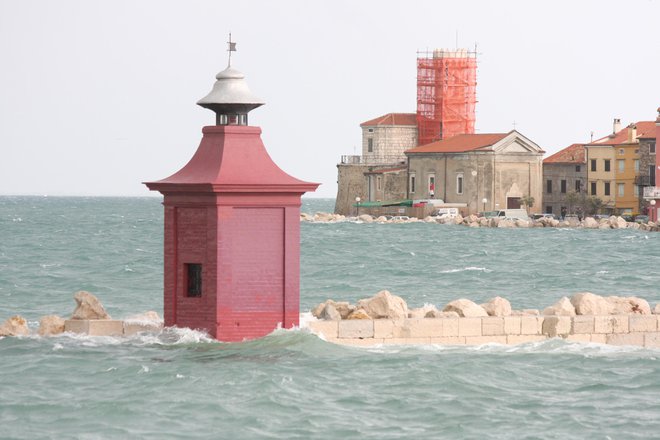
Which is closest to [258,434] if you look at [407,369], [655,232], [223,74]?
[407,369]

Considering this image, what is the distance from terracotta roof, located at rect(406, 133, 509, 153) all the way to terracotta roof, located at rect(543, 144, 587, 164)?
164 inches

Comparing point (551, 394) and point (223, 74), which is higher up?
point (223, 74)

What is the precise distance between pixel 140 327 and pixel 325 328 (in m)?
2.21

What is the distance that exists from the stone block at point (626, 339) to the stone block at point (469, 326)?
1712 millimetres

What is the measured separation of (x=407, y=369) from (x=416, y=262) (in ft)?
92.6

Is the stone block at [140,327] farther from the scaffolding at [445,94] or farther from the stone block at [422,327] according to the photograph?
the scaffolding at [445,94]

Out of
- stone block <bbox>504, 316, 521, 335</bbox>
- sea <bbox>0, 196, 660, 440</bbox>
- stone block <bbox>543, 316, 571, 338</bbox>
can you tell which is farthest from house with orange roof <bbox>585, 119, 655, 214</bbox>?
stone block <bbox>504, 316, 521, 335</bbox>

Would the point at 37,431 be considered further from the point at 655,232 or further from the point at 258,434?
the point at 655,232

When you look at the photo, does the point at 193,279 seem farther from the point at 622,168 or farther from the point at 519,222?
the point at 622,168

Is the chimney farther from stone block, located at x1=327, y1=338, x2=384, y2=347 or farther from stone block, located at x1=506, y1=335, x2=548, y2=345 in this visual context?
stone block, located at x1=327, y1=338, x2=384, y2=347

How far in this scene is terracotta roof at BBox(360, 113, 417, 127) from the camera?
89250 mm

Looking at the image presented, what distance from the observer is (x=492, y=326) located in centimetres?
1883

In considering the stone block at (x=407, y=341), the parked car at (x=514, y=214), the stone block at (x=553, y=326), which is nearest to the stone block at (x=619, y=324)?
the stone block at (x=553, y=326)

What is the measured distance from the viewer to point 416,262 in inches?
1797
